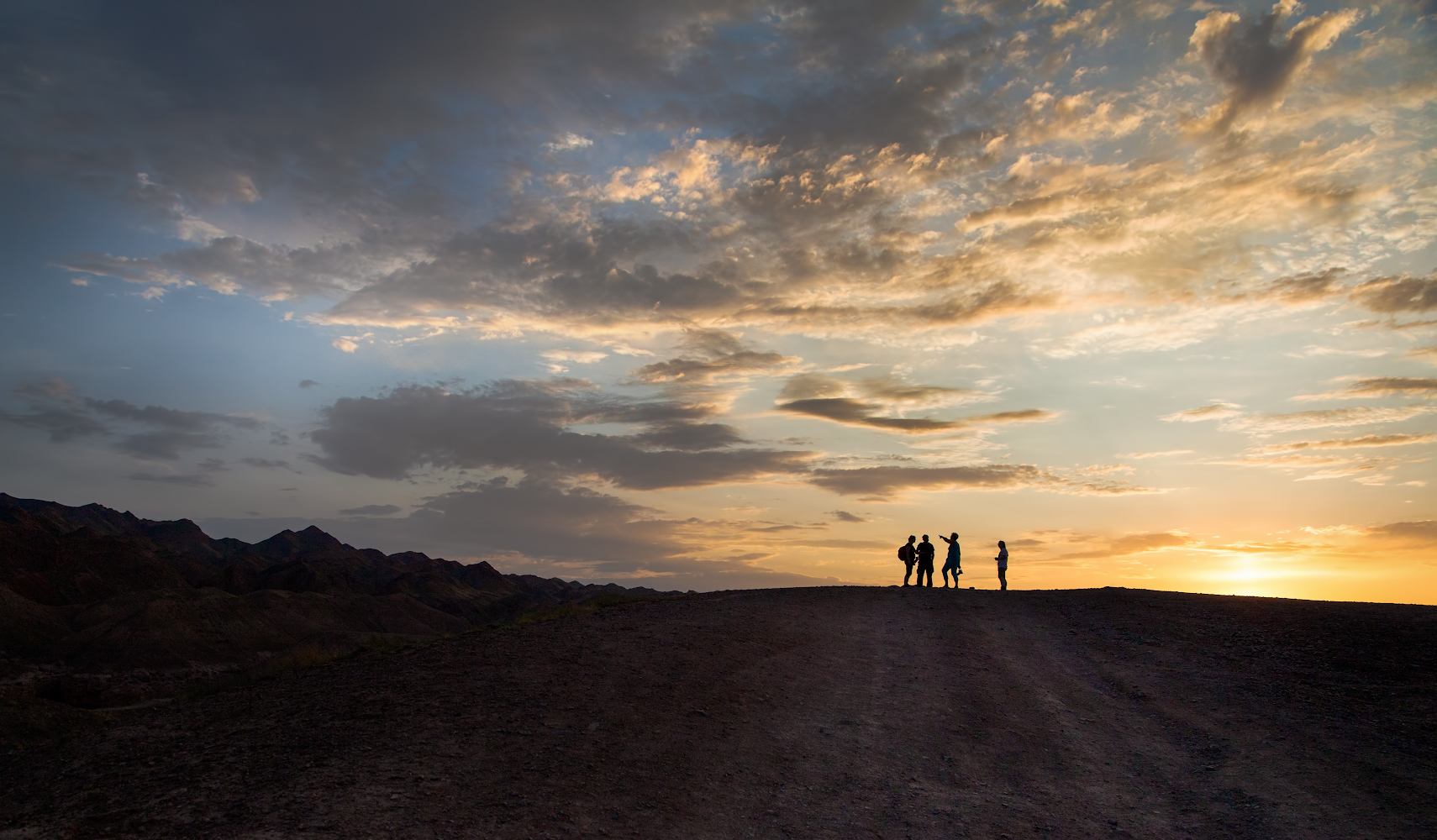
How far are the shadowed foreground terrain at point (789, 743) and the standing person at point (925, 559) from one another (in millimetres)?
10928

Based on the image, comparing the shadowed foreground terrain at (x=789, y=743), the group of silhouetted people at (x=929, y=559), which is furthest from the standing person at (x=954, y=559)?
the shadowed foreground terrain at (x=789, y=743)

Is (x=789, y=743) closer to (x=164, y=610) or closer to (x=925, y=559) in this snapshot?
(x=925, y=559)

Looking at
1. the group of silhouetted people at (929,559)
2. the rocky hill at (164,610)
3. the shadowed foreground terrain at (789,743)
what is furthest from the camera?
the rocky hill at (164,610)

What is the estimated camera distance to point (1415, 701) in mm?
12820

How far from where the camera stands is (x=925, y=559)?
29.5m

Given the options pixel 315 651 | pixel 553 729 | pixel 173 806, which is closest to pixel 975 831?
pixel 553 729

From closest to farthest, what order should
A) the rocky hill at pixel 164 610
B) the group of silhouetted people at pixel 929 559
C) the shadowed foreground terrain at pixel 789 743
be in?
the shadowed foreground terrain at pixel 789 743, the group of silhouetted people at pixel 929 559, the rocky hill at pixel 164 610

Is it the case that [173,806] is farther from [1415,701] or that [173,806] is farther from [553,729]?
[1415,701]

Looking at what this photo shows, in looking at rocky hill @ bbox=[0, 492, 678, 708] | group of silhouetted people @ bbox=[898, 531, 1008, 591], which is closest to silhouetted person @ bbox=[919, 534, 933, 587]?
group of silhouetted people @ bbox=[898, 531, 1008, 591]

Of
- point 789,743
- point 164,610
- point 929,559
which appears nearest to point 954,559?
point 929,559

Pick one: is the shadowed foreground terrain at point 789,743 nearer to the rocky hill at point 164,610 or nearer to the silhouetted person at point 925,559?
the rocky hill at point 164,610

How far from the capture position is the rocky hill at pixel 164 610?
5249 cm

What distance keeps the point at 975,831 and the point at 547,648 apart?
10.3m

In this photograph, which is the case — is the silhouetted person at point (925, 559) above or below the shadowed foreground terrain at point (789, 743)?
above
